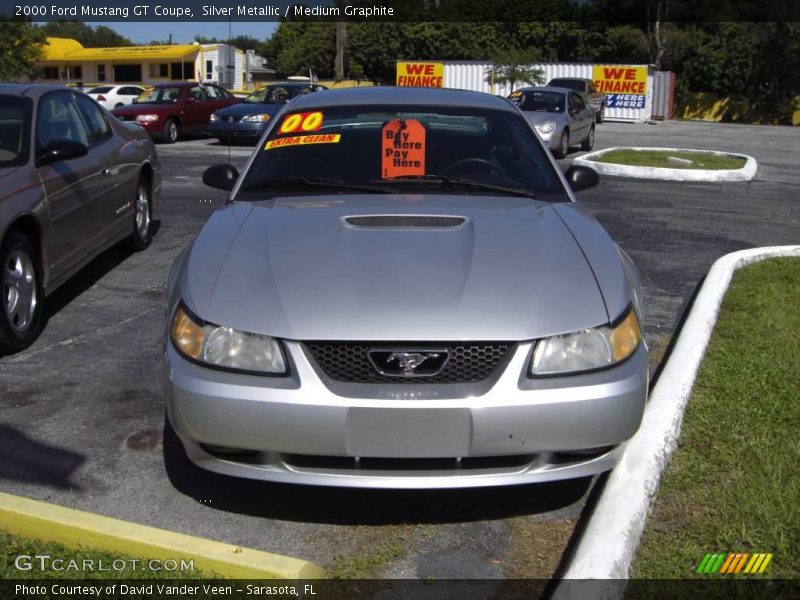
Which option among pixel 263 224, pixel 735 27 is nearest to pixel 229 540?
pixel 263 224

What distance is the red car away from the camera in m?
19.9

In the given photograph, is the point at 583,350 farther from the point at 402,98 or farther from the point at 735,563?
the point at 402,98

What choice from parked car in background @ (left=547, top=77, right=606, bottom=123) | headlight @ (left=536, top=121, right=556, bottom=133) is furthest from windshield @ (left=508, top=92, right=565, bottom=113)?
parked car in background @ (left=547, top=77, right=606, bottom=123)

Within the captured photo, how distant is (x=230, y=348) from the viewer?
3096 millimetres

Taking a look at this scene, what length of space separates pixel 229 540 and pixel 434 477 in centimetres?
82

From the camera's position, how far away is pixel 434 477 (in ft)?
9.93

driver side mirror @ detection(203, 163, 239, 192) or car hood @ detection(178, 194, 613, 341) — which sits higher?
driver side mirror @ detection(203, 163, 239, 192)

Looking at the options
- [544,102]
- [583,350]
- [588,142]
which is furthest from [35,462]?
[588,142]

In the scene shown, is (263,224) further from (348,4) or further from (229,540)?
(348,4)

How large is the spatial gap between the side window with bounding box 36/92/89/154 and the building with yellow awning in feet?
161

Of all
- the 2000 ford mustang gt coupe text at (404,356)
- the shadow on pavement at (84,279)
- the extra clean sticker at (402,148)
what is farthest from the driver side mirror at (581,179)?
the shadow on pavement at (84,279)

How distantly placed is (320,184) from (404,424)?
177cm

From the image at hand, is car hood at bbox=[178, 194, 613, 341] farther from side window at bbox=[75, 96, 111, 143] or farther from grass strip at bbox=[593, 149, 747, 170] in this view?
grass strip at bbox=[593, 149, 747, 170]

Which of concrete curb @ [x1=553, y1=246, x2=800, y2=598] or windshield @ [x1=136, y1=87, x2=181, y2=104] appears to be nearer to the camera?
concrete curb @ [x1=553, y1=246, x2=800, y2=598]
